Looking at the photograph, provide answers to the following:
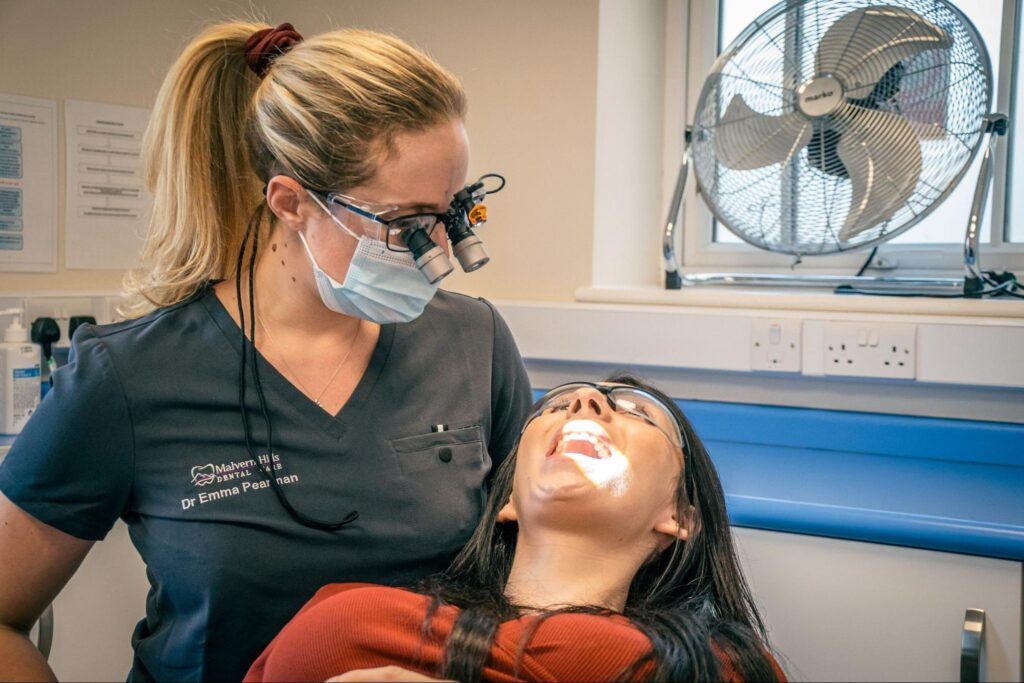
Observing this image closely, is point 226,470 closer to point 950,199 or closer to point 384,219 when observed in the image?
point 384,219

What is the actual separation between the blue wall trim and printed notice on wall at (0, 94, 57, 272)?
5.34 feet

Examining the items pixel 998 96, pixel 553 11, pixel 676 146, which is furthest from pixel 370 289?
pixel 998 96

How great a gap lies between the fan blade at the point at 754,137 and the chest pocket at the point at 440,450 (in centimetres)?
98

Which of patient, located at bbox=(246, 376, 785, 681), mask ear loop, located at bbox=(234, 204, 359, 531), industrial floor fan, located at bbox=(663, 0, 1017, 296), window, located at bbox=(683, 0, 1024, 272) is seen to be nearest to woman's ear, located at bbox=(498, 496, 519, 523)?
patient, located at bbox=(246, 376, 785, 681)

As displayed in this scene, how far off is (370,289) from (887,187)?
1120 millimetres

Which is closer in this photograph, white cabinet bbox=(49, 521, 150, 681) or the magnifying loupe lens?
the magnifying loupe lens

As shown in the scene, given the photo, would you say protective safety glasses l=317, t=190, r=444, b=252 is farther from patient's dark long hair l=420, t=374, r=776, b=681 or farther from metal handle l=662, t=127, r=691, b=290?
metal handle l=662, t=127, r=691, b=290

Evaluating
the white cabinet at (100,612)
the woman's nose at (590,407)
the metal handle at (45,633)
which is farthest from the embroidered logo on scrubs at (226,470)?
the white cabinet at (100,612)

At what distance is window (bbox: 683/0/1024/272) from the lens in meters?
2.13

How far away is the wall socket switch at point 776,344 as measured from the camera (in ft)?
6.58

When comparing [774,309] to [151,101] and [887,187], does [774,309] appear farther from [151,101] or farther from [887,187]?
[151,101]

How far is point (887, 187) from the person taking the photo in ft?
6.11

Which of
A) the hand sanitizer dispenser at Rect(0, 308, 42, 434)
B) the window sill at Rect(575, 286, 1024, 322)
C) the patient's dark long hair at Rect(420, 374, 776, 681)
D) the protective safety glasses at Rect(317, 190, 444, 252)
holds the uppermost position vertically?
the protective safety glasses at Rect(317, 190, 444, 252)

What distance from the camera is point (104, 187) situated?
247 centimetres
